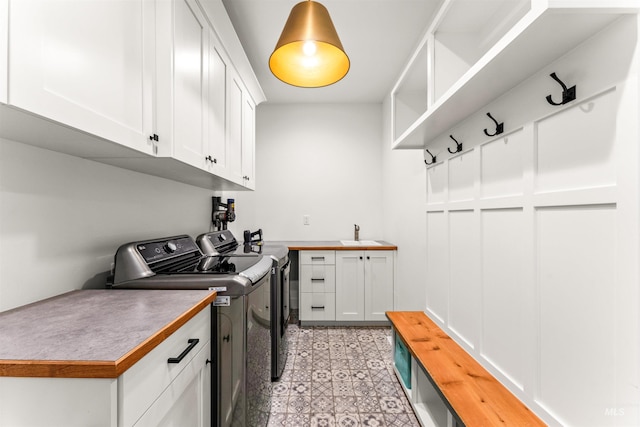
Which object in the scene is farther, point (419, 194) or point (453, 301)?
point (419, 194)

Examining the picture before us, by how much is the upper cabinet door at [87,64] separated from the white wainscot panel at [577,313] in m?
1.49

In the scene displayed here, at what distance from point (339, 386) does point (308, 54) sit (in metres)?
2.08

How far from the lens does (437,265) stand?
1.85 meters

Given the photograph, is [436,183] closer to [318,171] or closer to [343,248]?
[343,248]

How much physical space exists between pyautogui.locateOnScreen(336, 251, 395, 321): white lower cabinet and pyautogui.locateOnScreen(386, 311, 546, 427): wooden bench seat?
1284 mm

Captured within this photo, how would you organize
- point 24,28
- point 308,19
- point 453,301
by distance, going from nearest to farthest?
point 24,28 → point 308,19 → point 453,301

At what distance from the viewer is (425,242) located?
208 centimetres

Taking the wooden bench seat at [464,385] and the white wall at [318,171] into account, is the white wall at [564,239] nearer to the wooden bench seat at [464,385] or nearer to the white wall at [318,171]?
the wooden bench seat at [464,385]

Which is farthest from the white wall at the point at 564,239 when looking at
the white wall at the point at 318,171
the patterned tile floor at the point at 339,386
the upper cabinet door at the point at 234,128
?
the white wall at the point at 318,171

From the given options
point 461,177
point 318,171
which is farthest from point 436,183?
point 318,171

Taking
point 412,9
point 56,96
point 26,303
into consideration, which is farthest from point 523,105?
point 26,303

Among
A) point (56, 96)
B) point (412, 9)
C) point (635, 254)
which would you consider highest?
point (412, 9)

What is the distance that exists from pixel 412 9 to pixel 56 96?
214 cm

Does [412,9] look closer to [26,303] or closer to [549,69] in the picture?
[549,69]
